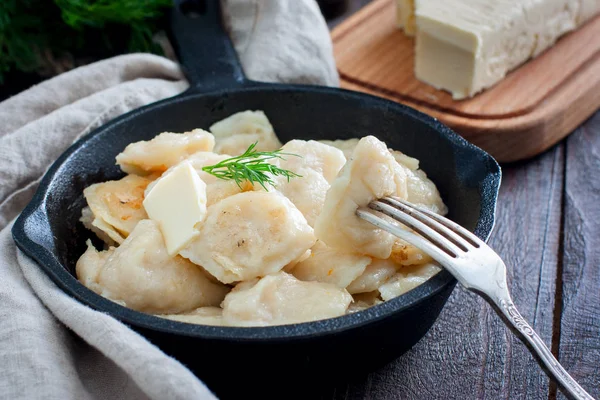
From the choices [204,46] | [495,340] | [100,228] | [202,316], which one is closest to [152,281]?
[202,316]

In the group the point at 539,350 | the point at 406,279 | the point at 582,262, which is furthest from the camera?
the point at 582,262

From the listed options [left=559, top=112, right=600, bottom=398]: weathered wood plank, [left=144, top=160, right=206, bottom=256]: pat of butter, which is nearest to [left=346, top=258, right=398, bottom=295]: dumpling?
[left=144, top=160, right=206, bottom=256]: pat of butter

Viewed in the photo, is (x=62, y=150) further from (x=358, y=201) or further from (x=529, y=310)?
(x=529, y=310)

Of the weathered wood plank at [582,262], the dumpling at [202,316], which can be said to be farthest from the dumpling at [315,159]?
the weathered wood plank at [582,262]

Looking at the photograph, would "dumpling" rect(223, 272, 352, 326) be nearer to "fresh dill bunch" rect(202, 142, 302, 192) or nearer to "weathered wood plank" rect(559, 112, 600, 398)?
"fresh dill bunch" rect(202, 142, 302, 192)

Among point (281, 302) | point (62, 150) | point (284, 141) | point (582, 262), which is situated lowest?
point (582, 262)

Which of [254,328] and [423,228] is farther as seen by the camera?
[423,228]
